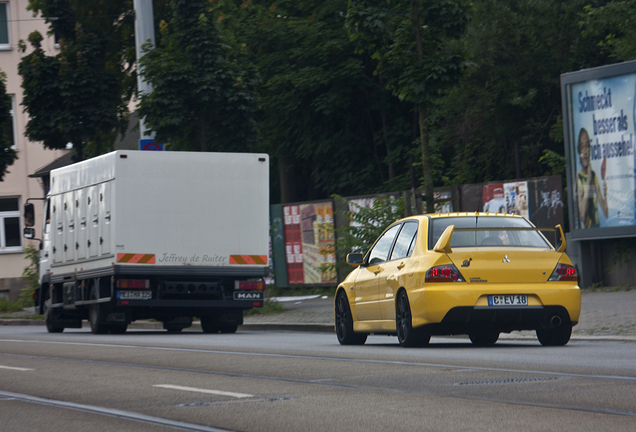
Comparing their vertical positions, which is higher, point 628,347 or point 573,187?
point 573,187

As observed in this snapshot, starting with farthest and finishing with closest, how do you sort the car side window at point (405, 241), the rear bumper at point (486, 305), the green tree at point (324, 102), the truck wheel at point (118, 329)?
the green tree at point (324, 102) < the truck wheel at point (118, 329) < the car side window at point (405, 241) < the rear bumper at point (486, 305)

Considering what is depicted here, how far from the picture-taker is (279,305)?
23328 mm

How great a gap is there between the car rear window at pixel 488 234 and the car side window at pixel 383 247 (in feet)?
3.31

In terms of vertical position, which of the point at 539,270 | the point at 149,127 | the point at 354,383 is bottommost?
the point at 354,383

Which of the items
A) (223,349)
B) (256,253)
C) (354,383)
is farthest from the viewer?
(256,253)

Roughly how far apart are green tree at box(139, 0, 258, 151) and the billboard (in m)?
6.51

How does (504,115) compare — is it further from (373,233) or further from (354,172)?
(373,233)

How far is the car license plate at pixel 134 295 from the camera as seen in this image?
18.2 meters

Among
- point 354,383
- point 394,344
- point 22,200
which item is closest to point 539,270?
point 394,344

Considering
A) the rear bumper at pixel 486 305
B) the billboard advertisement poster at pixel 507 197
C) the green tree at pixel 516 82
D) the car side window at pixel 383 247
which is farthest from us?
the green tree at pixel 516 82

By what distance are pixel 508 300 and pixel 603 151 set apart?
9424 millimetres

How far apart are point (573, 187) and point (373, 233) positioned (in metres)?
3.88

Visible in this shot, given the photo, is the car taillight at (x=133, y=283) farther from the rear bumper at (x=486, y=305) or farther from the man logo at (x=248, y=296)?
the rear bumper at (x=486, y=305)

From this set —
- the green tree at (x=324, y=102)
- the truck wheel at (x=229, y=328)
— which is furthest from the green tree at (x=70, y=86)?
the truck wheel at (x=229, y=328)
